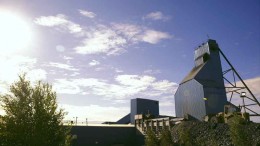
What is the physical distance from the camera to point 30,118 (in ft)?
39.8

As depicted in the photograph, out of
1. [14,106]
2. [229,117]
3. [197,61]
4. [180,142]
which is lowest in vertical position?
[180,142]

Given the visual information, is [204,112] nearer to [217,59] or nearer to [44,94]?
[217,59]

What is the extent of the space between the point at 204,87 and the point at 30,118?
3054cm

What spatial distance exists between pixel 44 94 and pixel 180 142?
16.4 metres

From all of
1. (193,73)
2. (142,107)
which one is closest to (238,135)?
(193,73)

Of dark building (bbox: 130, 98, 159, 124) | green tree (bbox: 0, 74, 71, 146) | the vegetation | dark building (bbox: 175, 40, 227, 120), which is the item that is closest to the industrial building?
dark building (bbox: 175, 40, 227, 120)

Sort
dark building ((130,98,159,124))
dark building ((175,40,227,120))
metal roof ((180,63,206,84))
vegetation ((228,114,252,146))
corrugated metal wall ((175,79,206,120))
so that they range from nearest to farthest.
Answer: vegetation ((228,114,252,146)), dark building ((175,40,227,120)), corrugated metal wall ((175,79,206,120)), metal roof ((180,63,206,84)), dark building ((130,98,159,124))

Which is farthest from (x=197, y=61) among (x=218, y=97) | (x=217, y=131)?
(x=217, y=131)

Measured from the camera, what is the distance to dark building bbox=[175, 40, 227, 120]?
3769 cm

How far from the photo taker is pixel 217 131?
81.9 feet

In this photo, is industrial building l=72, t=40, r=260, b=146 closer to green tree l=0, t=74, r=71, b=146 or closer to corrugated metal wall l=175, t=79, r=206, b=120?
corrugated metal wall l=175, t=79, r=206, b=120

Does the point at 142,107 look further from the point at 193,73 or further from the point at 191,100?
the point at 193,73

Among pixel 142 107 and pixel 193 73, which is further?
pixel 142 107

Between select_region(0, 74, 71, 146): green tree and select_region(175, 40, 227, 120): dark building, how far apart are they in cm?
2892
